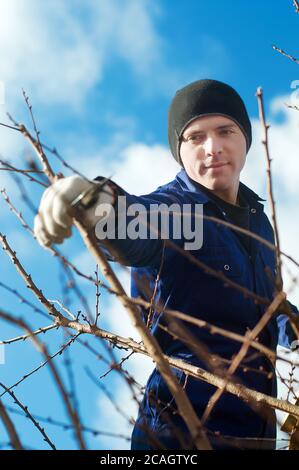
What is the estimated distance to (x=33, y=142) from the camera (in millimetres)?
1831

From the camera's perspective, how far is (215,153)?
2.78 m

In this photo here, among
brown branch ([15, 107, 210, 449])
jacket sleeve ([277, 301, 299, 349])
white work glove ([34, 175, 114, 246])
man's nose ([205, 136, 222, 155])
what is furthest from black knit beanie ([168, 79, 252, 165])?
brown branch ([15, 107, 210, 449])

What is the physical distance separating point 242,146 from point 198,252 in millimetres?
687

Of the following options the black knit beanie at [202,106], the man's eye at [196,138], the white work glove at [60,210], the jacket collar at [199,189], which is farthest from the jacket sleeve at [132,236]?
the black knit beanie at [202,106]

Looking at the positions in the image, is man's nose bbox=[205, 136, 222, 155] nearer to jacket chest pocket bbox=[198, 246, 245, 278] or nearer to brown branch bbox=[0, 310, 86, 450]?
jacket chest pocket bbox=[198, 246, 245, 278]

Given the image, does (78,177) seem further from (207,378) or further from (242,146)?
(242,146)

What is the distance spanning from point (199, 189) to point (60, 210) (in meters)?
1.20

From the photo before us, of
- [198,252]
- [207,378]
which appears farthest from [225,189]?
[207,378]

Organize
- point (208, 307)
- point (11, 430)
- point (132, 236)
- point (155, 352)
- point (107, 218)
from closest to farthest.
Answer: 1. point (11, 430)
2. point (155, 352)
3. point (107, 218)
4. point (132, 236)
5. point (208, 307)

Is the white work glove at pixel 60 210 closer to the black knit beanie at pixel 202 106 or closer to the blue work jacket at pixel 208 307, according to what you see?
the blue work jacket at pixel 208 307

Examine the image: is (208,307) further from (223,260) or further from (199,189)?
(199,189)

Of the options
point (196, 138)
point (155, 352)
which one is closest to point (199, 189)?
point (196, 138)

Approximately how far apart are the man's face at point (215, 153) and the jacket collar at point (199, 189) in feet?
0.16

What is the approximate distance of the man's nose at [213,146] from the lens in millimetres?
2777
